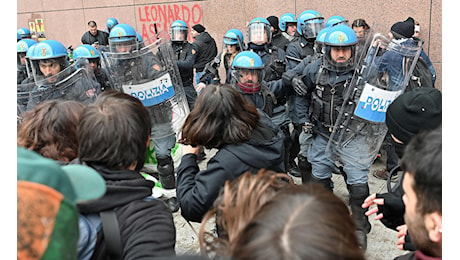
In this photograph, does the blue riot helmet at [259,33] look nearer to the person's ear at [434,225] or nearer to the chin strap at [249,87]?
the chin strap at [249,87]

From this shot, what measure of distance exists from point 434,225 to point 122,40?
442cm

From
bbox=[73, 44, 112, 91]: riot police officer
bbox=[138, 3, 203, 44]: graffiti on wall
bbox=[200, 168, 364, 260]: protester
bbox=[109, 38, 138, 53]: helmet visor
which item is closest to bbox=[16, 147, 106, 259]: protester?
bbox=[200, 168, 364, 260]: protester

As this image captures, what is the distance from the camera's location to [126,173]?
1604 mm

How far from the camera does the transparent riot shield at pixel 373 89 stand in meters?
3.37

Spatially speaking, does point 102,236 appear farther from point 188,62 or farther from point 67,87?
point 188,62

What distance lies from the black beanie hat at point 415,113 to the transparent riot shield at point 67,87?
2.59 metres

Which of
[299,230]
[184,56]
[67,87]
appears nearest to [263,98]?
[67,87]

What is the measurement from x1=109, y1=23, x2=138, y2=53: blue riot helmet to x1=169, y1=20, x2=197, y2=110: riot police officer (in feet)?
2.85

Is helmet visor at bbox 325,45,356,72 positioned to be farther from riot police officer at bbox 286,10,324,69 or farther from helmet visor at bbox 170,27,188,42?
helmet visor at bbox 170,27,188,42

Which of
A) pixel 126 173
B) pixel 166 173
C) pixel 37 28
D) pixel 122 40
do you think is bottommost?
pixel 166 173

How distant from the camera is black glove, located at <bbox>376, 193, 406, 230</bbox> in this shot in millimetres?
2023

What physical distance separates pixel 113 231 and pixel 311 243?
32.4 inches

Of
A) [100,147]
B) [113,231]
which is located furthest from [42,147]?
[113,231]
